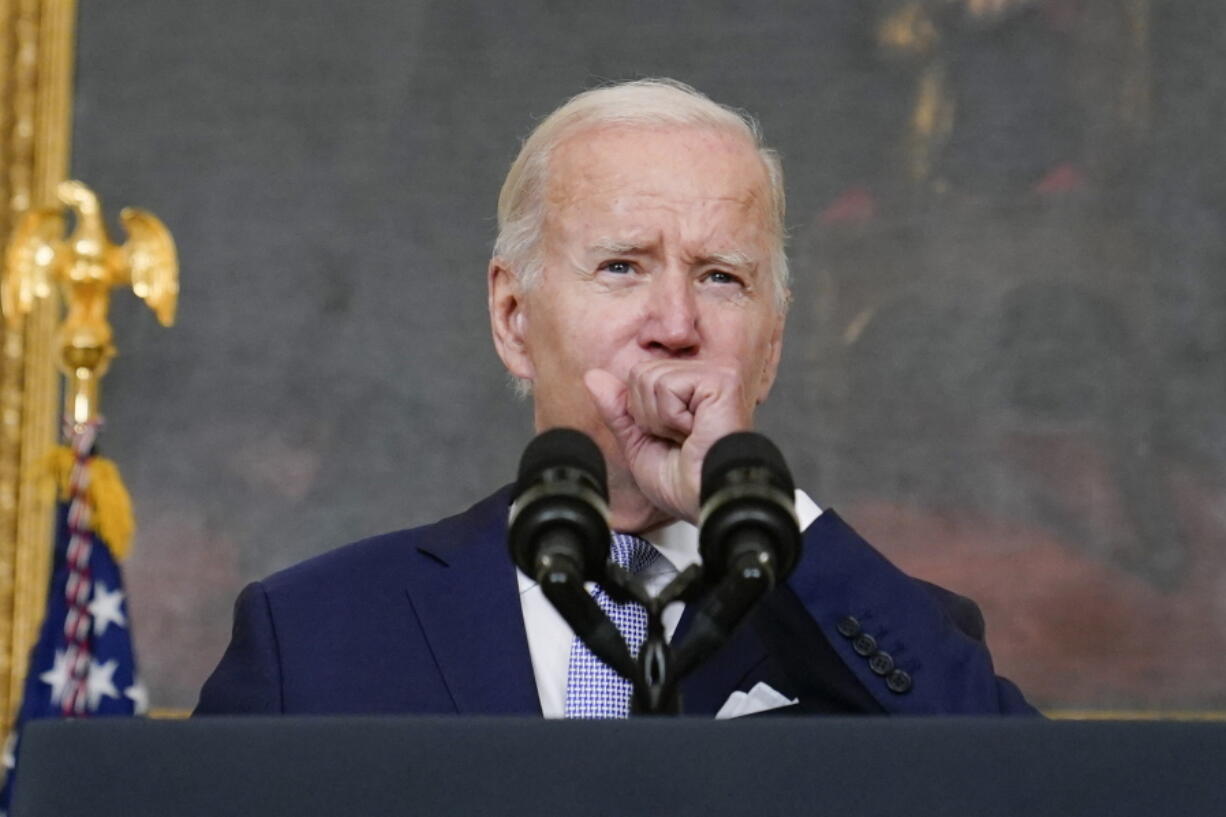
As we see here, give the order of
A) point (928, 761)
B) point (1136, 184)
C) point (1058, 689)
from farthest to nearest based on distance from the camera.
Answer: point (1136, 184) → point (1058, 689) → point (928, 761)

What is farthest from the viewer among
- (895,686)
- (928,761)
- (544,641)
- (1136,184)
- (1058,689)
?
(1136,184)

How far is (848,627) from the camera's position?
218 centimetres

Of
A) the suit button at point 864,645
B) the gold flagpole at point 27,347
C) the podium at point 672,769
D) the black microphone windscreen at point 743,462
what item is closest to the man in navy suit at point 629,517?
the suit button at point 864,645

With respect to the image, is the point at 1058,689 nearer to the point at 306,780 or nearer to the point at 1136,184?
the point at 1136,184

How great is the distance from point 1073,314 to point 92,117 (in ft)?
10.4

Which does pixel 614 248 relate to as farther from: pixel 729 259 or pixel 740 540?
pixel 740 540

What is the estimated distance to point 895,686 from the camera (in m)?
2.15

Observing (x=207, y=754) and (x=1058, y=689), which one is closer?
(x=207, y=754)

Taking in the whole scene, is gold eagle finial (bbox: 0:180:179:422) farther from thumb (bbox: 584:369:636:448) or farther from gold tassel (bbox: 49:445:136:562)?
thumb (bbox: 584:369:636:448)

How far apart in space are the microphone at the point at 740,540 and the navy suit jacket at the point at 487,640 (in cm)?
59

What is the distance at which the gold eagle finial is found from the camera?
5.40 m

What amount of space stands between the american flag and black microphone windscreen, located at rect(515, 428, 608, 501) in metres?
3.91

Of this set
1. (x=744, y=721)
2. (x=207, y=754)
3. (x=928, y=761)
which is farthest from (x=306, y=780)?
(x=928, y=761)

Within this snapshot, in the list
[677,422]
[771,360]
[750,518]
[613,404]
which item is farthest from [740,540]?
[771,360]
